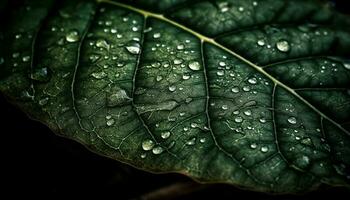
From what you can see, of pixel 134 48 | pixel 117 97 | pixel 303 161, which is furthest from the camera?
pixel 134 48

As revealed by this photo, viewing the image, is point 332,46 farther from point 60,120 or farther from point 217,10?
point 60,120

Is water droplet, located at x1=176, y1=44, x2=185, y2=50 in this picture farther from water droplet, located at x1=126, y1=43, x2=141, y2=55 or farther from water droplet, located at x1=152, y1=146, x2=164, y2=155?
water droplet, located at x1=152, y1=146, x2=164, y2=155

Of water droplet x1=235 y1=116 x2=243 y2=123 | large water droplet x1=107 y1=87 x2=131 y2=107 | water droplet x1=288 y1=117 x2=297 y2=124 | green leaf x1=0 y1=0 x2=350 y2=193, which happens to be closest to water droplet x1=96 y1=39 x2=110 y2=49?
green leaf x1=0 y1=0 x2=350 y2=193

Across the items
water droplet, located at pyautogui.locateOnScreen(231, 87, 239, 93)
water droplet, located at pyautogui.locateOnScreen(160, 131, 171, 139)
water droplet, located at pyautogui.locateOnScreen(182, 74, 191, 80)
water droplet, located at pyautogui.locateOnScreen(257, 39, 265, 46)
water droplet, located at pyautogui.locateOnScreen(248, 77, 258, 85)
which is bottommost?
water droplet, located at pyautogui.locateOnScreen(160, 131, 171, 139)

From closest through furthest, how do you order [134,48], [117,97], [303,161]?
[303,161] < [117,97] < [134,48]

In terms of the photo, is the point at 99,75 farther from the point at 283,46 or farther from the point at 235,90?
the point at 283,46

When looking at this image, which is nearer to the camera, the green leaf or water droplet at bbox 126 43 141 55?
the green leaf

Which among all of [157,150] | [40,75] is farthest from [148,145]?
[40,75]
